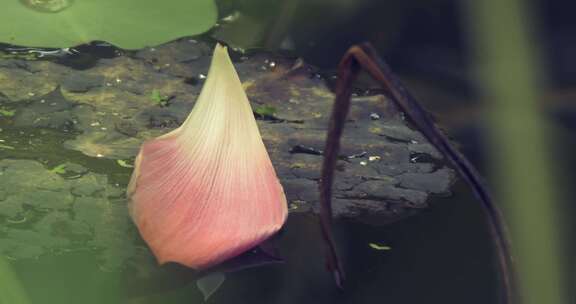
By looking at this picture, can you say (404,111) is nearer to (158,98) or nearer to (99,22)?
(158,98)

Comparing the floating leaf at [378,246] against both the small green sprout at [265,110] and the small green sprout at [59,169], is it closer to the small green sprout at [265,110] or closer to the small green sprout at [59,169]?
the small green sprout at [265,110]

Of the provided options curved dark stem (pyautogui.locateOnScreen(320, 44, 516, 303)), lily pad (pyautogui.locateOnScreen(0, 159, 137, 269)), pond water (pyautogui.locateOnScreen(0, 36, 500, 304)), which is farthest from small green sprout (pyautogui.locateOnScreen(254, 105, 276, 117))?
curved dark stem (pyautogui.locateOnScreen(320, 44, 516, 303))

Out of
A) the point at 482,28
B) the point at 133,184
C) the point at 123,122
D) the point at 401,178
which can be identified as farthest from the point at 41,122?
the point at 482,28

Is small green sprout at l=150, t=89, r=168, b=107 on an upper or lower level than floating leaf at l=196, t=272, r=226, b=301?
upper

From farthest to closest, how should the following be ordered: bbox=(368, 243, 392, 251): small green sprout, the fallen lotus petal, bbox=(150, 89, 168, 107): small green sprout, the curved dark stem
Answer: bbox=(150, 89, 168, 107): small green sprout
bbox=(368, 243, 392, 251): small green sprout
the fallen lotus petal
the curved dark stem

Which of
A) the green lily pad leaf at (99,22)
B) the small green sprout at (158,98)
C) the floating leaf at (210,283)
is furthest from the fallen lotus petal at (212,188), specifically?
the green lily pad leaf at (99,22)

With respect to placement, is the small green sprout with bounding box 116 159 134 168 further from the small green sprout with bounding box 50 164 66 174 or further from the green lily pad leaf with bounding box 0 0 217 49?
the green lily pad leaf with bounding box 0 0 217 49

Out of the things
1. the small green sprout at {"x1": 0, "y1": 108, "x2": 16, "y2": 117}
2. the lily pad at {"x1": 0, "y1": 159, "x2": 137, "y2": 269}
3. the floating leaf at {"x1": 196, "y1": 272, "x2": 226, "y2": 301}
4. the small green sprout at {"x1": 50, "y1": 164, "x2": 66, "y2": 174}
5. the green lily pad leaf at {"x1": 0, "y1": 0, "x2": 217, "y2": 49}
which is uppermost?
the green lily pad leaf at {"x1": 0, "y1": 0, "x2": 217, "y2": 49}
